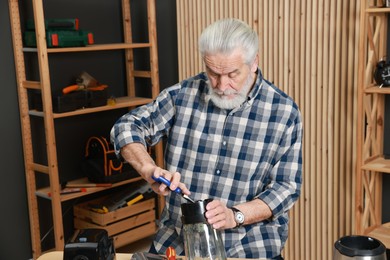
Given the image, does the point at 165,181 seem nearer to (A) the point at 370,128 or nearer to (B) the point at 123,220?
(A) the point at 370,128

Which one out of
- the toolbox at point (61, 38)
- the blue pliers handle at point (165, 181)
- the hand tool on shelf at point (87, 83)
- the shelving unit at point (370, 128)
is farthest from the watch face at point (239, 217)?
the hand tool on shelf at point (87, 83)

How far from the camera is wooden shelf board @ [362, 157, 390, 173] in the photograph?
334 cm

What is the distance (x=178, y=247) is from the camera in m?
2.26

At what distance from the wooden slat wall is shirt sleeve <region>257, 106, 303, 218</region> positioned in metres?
1.57

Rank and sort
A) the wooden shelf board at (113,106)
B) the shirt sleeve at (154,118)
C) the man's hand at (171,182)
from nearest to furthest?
the man's hand at (171,182) → the shirt sleeve at (154,118) → the wooden shelf board at (113,106)

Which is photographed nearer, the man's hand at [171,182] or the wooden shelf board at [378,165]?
the man's hand at [171,182]

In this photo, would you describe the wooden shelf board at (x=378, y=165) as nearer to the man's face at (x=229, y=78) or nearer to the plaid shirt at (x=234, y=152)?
the plaid shirt at (x=234, y=152)

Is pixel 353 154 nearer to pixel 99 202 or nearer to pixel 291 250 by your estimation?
pixel 291 250

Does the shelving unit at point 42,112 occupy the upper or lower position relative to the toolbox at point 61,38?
lower

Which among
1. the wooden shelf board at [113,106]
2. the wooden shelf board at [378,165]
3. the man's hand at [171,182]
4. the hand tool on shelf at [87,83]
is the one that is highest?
the hand tool on shelf at [87,83]

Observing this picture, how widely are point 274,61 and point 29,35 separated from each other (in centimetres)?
168

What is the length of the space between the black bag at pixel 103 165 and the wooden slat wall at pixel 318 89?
1262 mm

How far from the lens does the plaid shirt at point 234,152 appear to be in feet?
7.08

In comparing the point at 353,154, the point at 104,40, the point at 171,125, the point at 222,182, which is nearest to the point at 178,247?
the point at 222,182
